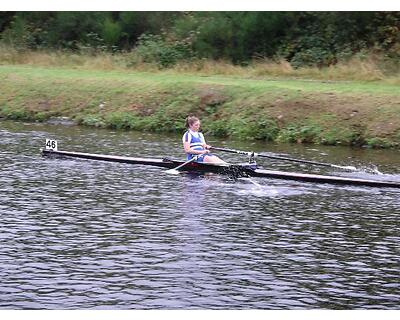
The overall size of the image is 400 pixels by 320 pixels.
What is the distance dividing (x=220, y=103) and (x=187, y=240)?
19927 millimetres

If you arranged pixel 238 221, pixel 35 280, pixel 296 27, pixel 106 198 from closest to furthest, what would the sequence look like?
pixel 35 280, pixel 238 221, pixel 106 198, pixel 296 27

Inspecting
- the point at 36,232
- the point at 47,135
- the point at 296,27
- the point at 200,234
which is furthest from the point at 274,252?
the point at 296,27

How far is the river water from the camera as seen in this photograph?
13070 millimetres

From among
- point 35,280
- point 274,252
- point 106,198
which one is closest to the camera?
point 35,280

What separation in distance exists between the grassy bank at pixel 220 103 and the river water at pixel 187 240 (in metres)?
7.12

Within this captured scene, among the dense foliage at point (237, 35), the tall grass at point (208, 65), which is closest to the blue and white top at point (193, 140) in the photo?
the tall grass at point (208, 65)

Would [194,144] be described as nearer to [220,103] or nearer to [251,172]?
[251,172]

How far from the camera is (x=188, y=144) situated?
24.6m

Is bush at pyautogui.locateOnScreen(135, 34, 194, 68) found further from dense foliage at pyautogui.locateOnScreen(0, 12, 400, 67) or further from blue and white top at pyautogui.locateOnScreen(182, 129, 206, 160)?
blue and white top at pyautogui.locateOnScreen(182, 129, 206, 160)

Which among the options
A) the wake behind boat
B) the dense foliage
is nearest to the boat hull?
the wake behind boat

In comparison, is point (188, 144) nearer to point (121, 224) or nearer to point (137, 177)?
point (137, 177)

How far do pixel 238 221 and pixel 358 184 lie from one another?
5214mm

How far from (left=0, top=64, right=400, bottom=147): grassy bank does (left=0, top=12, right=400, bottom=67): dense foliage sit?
3853 mm

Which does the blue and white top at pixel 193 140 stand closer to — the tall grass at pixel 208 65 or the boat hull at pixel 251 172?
the boat hull at pixel 251 172
